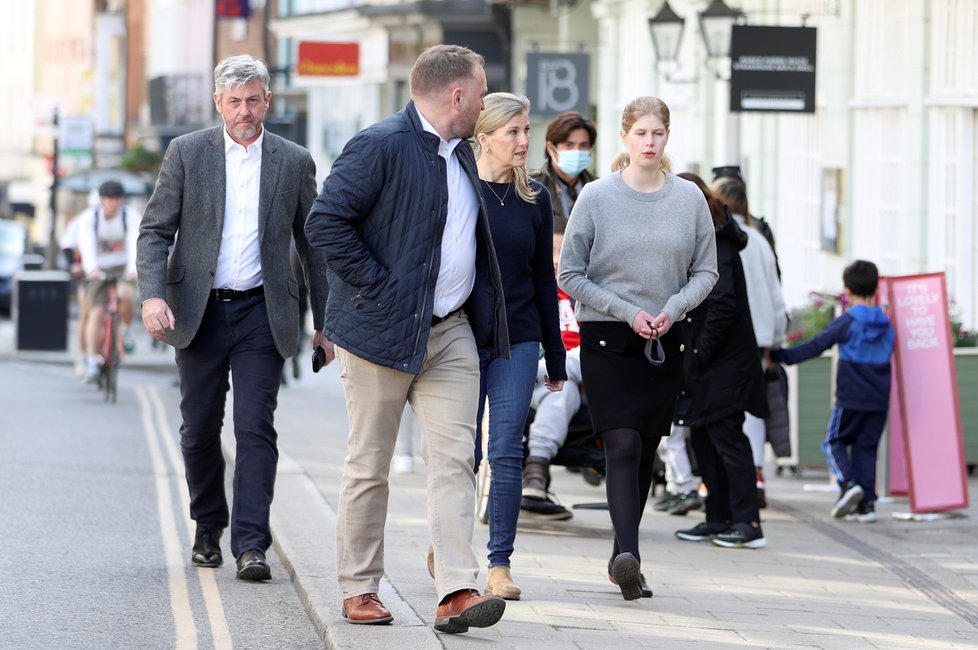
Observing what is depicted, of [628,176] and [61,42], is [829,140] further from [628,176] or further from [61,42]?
[61,42]

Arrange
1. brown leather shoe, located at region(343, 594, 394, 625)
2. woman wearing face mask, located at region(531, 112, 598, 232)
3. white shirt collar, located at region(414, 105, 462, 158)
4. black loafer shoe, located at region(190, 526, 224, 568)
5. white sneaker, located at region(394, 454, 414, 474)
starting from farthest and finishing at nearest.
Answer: white sneaker, located at region(394, 454, 414, 474) < woman wearing face mask, located at region(531, 112, 598, 232) < black loafer shoe, located at region(190, 526, 224, 568) < brown leather shoe, located at region(343, 594, 394, 625) < white shirt collar, located at region(414, 105, 462, 158)

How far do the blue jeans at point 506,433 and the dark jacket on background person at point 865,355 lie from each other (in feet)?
11.2

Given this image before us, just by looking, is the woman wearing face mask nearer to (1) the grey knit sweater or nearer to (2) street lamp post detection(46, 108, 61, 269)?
(1) the grey knit sweater

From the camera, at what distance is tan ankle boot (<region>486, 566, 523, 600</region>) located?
7004mm

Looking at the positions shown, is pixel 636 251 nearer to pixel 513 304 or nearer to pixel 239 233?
pixel 513 304

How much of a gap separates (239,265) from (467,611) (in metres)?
1.96

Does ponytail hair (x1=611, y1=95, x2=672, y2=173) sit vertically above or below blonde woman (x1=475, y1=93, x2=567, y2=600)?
above

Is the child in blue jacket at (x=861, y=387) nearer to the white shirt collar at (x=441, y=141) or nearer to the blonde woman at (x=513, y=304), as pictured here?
the blonde woman at (x=513, y=304)

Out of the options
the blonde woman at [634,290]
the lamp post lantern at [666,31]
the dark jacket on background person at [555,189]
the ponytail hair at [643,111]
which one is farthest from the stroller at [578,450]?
the lamp post lantern at [666,31]

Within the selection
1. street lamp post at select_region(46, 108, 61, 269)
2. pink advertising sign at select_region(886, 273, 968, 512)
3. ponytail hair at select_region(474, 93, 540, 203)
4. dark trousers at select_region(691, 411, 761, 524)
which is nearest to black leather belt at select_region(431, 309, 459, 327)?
ponytail hair at select_region(474, 93, 540, 203)

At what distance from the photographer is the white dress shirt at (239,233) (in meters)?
7.49

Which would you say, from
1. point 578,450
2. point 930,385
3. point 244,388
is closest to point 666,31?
point 930,385

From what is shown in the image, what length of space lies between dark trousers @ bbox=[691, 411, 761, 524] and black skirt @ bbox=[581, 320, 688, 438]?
1.49 m

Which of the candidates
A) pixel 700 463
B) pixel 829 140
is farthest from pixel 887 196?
pixel 700 463
